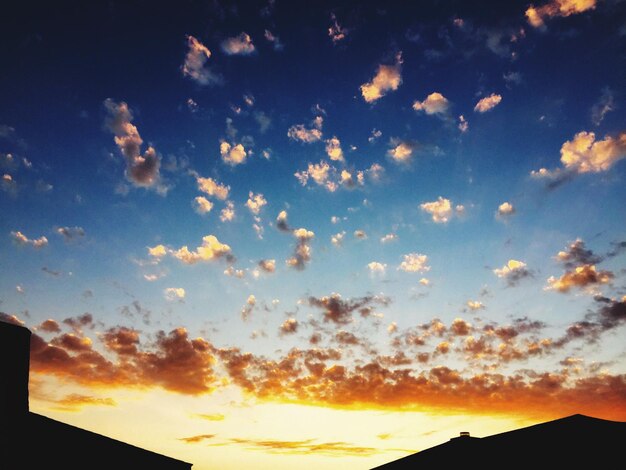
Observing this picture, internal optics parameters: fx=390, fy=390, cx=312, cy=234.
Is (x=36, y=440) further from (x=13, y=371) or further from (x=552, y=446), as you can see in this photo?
(x=552, y=446)

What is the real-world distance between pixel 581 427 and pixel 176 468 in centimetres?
2071

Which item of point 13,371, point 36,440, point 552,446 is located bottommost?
point 552,446

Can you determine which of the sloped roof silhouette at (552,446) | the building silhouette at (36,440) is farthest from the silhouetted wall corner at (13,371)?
the sloped roof silhouette at (552,446)

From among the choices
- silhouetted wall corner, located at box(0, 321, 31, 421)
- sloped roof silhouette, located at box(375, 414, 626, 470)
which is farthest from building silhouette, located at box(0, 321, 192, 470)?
sloped roof silhouette, located at box(375, 414, 626, 470)

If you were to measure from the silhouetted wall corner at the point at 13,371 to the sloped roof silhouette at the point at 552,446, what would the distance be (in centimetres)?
1852

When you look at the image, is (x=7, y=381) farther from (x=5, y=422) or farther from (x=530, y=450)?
(x=530, y=450)

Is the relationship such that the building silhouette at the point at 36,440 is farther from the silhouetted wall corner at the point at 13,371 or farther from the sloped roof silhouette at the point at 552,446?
the sloped roof silhouette at the point at 552,446

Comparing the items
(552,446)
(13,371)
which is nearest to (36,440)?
(13,371)

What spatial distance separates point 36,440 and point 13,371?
747 centimetres

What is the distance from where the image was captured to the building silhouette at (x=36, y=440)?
11516 mm

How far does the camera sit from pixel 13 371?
463 inches

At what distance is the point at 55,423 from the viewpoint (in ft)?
58.4

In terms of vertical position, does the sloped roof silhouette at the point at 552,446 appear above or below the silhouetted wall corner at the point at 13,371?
below

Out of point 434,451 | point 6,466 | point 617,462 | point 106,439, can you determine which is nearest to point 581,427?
point 617,462
